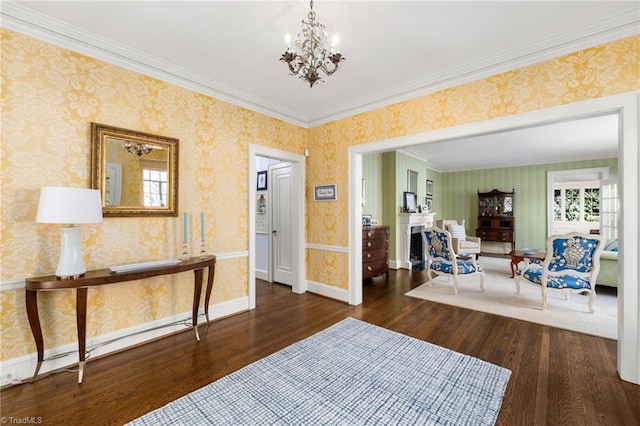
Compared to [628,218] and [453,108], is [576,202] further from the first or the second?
[453,108]

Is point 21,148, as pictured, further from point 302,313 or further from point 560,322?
point 560,322

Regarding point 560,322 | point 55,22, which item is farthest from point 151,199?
point 560,322

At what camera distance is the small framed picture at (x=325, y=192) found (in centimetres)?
419

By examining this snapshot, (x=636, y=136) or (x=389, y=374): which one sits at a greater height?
(x=636, y=136)

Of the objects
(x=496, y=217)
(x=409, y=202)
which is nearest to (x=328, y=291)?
(x=409, y=202)

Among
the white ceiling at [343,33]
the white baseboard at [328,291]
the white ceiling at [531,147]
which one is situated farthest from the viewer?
the white ceiling at [531,147]

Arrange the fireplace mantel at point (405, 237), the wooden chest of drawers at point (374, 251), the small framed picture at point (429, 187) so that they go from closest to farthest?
the wooden chest of drawers at point (374, 251)
the fireplace mantel at point (405, 237)
the small framed picture at point (429, 187)

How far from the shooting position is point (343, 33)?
2.37 meters

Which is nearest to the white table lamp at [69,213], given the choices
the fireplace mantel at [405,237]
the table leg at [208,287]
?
the table leg at [208,287]

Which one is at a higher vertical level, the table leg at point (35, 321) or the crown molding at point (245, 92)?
the crown molding at point (245, 92)

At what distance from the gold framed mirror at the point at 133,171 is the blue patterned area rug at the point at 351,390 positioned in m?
1.84

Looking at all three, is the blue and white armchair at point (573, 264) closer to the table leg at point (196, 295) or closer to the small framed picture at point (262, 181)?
the table leg at point (196, 295)

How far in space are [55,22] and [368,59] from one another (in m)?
2.77

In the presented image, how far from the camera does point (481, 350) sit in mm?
2615
